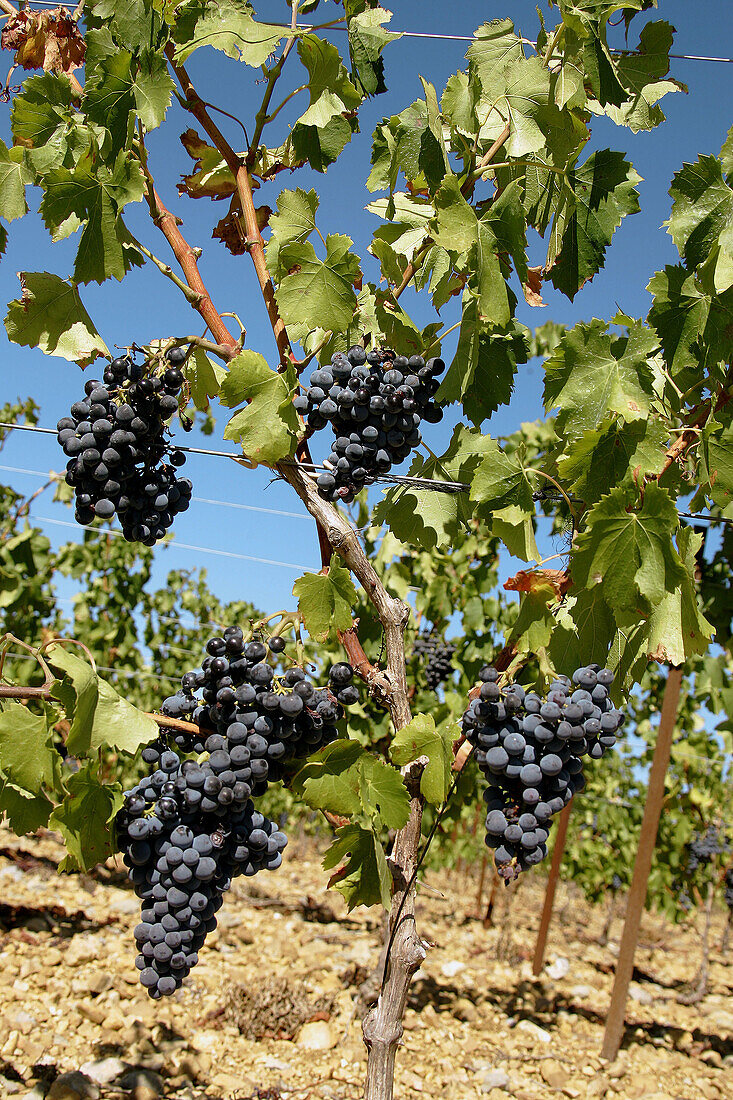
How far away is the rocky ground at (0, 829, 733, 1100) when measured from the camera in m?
3.86

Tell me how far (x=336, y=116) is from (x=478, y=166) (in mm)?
385

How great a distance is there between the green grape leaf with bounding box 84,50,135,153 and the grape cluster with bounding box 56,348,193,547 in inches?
19.4

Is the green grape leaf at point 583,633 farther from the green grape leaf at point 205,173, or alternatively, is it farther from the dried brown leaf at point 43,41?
the dried brown leaf at point 43,41

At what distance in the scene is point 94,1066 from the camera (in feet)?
12.1

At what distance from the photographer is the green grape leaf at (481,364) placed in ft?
5.76

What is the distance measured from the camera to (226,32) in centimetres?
176

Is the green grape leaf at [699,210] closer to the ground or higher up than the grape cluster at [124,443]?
higher up

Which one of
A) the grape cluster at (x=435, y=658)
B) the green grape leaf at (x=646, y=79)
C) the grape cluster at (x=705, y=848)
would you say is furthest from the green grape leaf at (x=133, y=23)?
the grape cluster at (x=705, y=848)

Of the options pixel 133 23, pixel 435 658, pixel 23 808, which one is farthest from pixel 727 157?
pixel 435 658

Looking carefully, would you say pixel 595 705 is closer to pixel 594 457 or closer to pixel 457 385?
pixel 594 457

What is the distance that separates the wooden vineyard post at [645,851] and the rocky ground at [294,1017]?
409 millimetres

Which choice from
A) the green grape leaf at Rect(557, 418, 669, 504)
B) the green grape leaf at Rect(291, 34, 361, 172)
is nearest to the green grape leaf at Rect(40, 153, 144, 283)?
the green grape leaf at Rect(291, 34, 361, 172)

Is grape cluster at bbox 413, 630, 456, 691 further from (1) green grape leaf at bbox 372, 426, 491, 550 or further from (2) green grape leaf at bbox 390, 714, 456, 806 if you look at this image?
(2) green grape leaf at bbox 390, 714, 456, 806

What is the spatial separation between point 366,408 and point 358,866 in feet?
3.22
